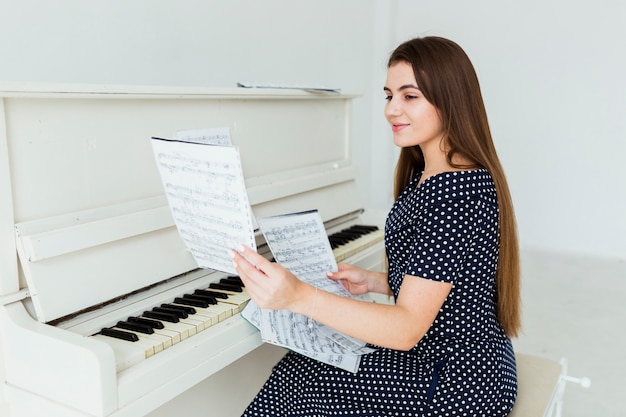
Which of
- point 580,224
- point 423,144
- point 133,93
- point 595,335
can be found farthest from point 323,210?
point 580,224

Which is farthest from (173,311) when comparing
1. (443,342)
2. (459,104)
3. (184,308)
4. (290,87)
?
(290,87)

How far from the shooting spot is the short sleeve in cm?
122

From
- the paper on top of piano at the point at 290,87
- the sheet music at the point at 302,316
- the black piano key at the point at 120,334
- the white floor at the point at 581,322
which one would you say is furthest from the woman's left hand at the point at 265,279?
the white floor at the point at 581,322

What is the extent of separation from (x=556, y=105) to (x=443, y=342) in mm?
3391

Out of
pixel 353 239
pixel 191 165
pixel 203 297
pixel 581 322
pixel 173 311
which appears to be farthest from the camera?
pixel 581 322

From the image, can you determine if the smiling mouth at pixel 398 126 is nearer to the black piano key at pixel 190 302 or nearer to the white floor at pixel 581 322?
the black piano key at pixel 190 302

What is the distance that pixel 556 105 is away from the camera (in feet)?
14.0

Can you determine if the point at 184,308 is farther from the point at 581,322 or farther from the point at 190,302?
the point at 581,322

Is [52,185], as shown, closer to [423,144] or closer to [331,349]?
[331,349]

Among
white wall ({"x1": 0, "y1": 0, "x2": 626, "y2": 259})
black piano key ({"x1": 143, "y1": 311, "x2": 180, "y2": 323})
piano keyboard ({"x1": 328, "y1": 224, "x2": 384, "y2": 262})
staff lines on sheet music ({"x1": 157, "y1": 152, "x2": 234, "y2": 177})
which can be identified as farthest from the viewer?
white wall ({"x1": 0, "y1": 0, "x2": 626, "y2": 259})

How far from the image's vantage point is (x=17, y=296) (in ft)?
3.96

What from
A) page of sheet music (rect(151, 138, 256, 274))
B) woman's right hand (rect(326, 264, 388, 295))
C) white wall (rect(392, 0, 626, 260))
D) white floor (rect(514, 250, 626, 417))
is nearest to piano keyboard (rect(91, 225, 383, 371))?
page of sheet music (rect(151, 138, 256, 274))

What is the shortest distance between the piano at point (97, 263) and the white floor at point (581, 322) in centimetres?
185

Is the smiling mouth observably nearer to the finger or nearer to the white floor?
the finger
